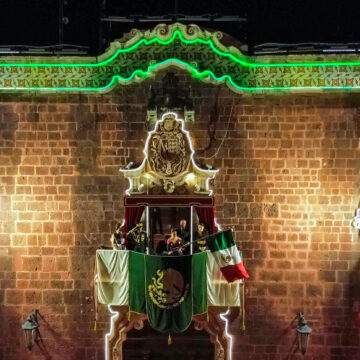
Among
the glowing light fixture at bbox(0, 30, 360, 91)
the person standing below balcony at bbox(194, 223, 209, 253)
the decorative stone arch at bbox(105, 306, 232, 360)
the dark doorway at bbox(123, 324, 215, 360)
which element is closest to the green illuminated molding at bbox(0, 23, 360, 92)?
the glowing light fixture at bbox(0, 30, 360, 91)

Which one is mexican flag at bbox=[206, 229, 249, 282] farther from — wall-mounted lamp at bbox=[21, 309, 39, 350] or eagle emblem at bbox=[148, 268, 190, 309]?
wall-mounted lamp at bbox=[21, 309, 39, 350]

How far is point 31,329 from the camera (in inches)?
370

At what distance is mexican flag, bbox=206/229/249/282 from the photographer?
9.05 meters

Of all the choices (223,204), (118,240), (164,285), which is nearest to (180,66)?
(223,204)

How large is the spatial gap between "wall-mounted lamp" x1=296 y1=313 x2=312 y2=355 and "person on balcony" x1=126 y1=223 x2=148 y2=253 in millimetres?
3913

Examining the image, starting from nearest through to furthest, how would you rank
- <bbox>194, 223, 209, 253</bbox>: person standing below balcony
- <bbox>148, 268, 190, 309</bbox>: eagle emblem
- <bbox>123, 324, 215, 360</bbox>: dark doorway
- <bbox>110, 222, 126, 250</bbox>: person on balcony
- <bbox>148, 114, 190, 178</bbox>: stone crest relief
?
<bbox>148, 268, 190, 309</bbox>: eagle emblem, <bbox>194, 223, 209, 253</bbox>: person standing below balcony, <bbox>110, 222, 126, 250</bbox>: person on balcony, <bbox>148, 114, 190, 178</bbox>: stone crest relief, <bbox>123, 324, 215, 360</bbox>: dark doorway

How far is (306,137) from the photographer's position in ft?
31.8

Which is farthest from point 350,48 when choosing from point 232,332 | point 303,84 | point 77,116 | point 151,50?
point 232,332

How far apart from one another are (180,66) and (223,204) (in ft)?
11.0

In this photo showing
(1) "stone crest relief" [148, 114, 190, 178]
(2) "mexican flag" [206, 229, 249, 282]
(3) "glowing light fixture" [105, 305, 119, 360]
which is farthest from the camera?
(3) "glowing light fixture" [105, 305, 119, 360]

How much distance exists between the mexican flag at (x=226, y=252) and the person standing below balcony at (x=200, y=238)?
9.5 inches

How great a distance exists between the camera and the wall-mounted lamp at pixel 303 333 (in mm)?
9203

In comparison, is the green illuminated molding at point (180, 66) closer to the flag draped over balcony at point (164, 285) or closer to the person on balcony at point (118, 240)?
the person on balcony at point (118, 240)

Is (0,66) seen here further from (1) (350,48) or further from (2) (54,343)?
(1) (350,48)
